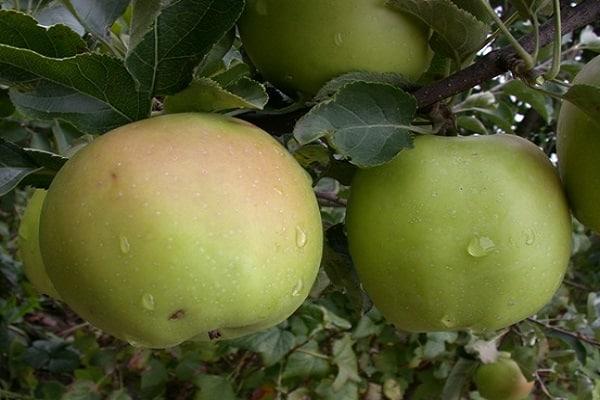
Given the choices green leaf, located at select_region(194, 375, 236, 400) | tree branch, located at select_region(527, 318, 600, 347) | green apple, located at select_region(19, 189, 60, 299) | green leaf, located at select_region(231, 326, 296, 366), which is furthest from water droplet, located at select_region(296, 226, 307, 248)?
tree branch, located at select_region(527, 318, 600, 347)

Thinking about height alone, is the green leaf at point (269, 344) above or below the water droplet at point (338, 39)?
below

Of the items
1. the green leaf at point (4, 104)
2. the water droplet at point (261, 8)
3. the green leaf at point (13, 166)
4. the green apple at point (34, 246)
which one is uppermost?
the water droplet at point (261, 8)

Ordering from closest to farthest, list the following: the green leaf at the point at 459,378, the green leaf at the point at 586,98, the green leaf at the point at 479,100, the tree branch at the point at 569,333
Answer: the green leaf at the point at 586,98 < the green leaf at the point at 479,100 < the tree branch at the point at 569,333 < the green leaf at the point at 459,378

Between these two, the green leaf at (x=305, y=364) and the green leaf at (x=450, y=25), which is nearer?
the green leaf at (x=450, y=25)

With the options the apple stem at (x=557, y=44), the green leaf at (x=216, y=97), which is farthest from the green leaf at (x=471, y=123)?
the green leaf at (x=216, y=97)

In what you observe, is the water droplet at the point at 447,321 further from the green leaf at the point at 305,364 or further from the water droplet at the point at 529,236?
the green leaf at the point at 305,364

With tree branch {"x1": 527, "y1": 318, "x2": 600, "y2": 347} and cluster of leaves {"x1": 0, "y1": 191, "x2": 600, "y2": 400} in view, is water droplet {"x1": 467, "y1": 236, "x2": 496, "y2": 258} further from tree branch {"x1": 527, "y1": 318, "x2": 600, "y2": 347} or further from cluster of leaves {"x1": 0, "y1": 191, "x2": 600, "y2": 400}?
tree branch {"x1": 527, "y1": 318, "x2": 600, "y2": 347}

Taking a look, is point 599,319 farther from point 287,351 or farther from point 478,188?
point 478,188
